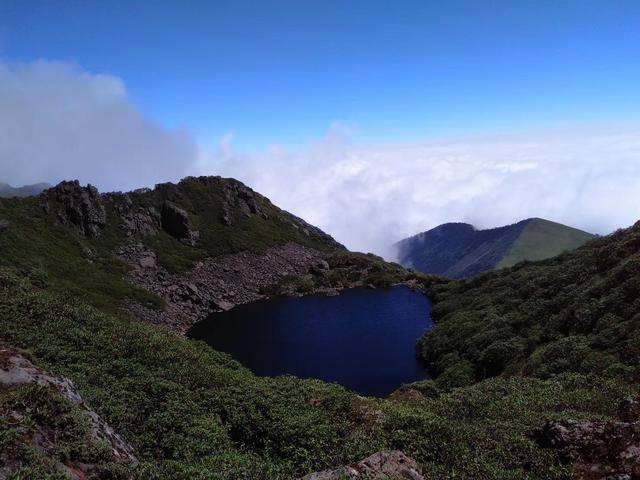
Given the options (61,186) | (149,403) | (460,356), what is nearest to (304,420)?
(149,403)

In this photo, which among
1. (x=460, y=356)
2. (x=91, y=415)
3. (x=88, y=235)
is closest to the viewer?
(x=91, y=415)

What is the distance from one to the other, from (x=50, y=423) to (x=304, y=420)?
12.5 m

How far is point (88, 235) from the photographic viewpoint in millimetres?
102938

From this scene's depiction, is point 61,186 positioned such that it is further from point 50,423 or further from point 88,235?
point 50,423

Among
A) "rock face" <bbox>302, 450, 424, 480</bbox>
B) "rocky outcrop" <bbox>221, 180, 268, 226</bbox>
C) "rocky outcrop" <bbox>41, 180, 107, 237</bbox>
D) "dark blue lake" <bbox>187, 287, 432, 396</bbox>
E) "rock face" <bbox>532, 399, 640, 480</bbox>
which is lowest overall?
"dark blue lake" <bbox>187, 287, 432, 396</bbox>

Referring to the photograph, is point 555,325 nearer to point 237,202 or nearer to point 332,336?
point 332,336

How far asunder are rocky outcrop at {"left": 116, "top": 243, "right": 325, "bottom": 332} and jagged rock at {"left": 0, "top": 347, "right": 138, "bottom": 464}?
194 feet

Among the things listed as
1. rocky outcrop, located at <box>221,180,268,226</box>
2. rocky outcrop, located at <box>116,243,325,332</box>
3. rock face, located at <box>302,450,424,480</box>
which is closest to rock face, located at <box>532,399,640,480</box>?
rock face, located at <box>302,450,424,480</box>

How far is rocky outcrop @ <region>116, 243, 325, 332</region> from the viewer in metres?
88.1

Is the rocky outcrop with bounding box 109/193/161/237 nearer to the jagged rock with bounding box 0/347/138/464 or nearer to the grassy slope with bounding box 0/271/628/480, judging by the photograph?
the grassy slope with bounding box 0/271/628/480

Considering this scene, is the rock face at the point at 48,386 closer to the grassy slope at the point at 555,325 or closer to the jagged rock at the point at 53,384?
the jagged rock at the point at 53,384

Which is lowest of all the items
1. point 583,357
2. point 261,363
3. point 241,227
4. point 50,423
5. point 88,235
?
point 261,363

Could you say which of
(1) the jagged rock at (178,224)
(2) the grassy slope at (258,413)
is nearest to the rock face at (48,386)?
(2) the grassy slope at (258,413)

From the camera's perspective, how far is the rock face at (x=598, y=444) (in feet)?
53.1
